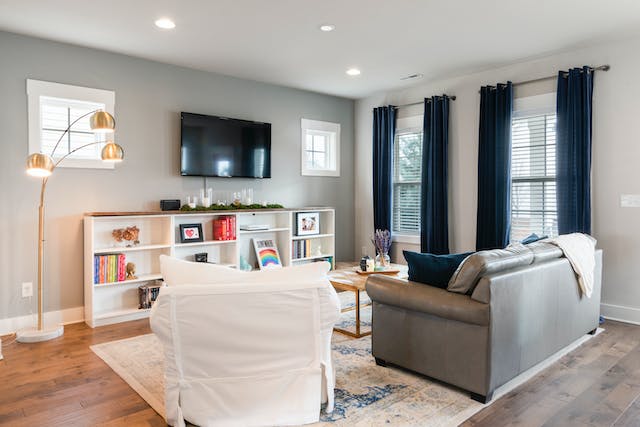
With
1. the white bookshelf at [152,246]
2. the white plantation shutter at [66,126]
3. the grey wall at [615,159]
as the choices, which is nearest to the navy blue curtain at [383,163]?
the white bookshelf at [152,246]

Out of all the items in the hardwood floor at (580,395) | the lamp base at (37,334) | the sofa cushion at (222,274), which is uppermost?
the sofa cushion at (222,274)

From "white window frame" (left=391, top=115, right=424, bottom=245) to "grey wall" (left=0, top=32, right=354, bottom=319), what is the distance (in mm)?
1427

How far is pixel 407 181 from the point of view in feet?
20.5

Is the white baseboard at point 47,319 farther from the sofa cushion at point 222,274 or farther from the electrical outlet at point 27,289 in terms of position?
the sofa cushion at point 222,274

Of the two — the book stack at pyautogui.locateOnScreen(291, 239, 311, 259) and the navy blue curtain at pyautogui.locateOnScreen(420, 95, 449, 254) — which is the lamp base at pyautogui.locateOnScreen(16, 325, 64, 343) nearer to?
the book stack at pyautogui.locateOnScreen(291, 239, 311, 259)

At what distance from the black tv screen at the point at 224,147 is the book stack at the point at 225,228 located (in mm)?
565

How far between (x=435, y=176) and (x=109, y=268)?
3839 mm

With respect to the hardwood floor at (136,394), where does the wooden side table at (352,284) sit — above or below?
above

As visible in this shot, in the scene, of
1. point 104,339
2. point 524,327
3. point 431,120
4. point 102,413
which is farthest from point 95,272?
point 431,120

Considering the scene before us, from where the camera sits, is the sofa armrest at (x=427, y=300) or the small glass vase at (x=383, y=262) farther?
the small glass vase at (x=383, y=262)

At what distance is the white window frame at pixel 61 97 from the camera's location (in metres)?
4.04

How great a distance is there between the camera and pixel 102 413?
98.0 inches

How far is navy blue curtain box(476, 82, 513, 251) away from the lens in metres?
4.95

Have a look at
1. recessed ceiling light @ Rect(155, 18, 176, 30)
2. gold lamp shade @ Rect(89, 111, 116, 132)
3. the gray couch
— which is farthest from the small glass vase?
recessed ceiling light @ Rect(155, 18, 176, 30)
